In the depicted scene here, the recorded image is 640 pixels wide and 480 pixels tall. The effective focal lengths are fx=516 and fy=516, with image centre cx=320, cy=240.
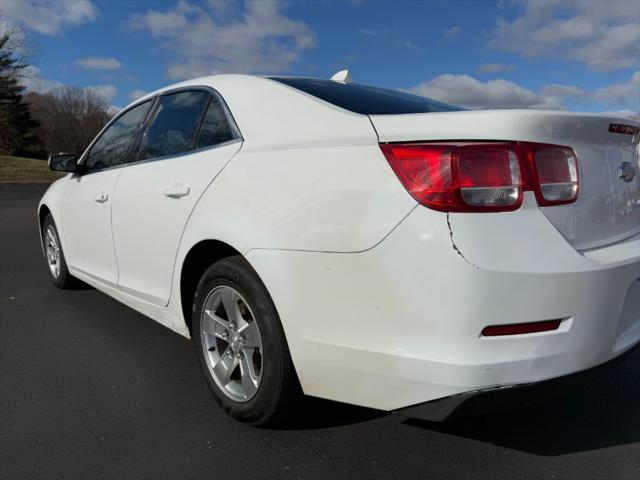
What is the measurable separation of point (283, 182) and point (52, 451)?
5.01 feet

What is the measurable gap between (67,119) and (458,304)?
86019 millimetres

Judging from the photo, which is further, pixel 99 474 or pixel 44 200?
pixel 44 200

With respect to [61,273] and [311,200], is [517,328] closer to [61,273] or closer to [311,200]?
[311,200]

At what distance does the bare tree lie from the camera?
2921 inches

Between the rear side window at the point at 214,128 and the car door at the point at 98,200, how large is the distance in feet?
2.84

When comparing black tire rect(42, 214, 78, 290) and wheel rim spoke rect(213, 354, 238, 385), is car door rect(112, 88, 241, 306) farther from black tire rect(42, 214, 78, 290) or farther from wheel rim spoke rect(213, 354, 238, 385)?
black tire rect(42, 214, 78, 290)

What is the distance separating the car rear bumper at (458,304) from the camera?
166 centimetres

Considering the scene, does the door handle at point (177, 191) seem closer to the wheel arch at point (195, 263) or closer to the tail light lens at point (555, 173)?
the wheel arch at point (195, 263)

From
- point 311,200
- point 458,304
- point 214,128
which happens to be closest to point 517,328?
point 458,304

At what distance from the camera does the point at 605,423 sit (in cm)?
245

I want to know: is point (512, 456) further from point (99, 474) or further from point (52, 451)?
point (52, 451)

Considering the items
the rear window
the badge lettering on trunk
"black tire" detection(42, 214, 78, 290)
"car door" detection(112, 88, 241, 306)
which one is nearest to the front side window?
"car door" detection(112, 88, 241, 306)

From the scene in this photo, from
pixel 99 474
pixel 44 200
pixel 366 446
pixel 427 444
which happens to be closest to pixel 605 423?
pixel 427 444

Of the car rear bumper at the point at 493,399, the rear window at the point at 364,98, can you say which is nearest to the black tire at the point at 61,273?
the rear window at the point at 364,98
